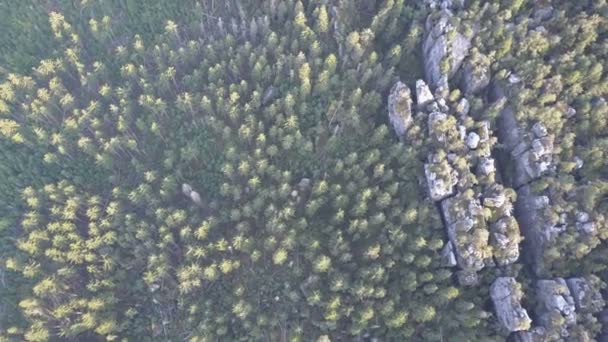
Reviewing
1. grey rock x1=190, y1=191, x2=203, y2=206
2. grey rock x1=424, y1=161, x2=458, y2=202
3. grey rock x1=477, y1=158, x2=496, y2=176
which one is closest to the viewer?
grey rock x1=424, y1=161, x2=458, y2=202

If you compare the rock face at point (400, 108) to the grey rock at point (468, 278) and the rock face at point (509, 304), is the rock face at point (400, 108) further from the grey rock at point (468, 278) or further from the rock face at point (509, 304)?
the rock face at point (509, 304)

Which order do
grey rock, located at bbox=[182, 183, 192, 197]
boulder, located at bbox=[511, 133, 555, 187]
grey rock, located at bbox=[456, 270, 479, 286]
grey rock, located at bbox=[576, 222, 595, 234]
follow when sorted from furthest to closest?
1. grey rock, located at bbox=[182, 183, 192, 197]
2. boulder, located at bbox=[511, 133, 555, 187]
3. grey rock, located at bbox=[456, 270, 479, 286]
4. grey rock, located at bbox=[576, 222, 595, 234]

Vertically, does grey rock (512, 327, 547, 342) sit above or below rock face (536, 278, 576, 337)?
below

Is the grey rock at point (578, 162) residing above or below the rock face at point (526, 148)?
below

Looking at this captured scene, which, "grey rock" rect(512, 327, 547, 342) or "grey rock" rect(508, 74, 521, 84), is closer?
"grey rock" rect(512, 327, 547, 342)

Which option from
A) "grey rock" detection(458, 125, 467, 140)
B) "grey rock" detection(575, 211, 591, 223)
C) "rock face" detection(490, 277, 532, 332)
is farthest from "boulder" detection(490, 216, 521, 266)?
"grey rock" detection(458, 125, 467, 140)

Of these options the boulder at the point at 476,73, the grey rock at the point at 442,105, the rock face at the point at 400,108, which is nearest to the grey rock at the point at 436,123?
the grey rock at the point at 442,105

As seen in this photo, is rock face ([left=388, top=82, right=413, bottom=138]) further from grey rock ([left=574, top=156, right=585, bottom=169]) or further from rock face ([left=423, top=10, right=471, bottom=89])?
grey rock ([left=574, top=156, right=585, bottom=169])
